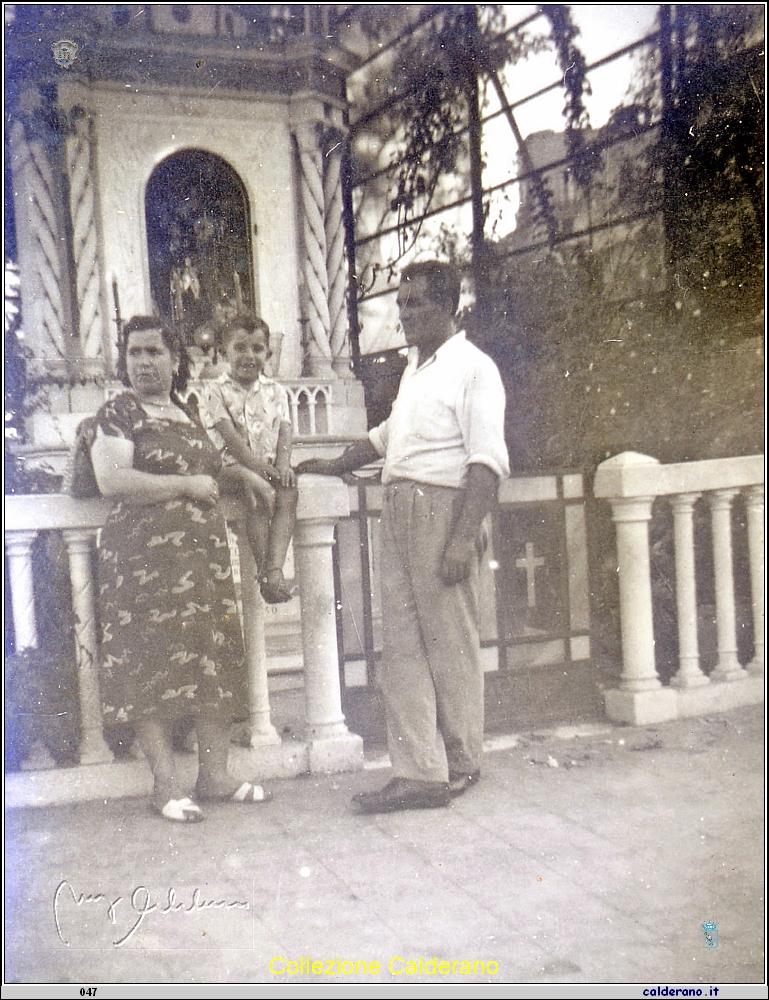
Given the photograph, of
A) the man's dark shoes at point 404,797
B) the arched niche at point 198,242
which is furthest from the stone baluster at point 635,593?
the arched niche at point 198,242

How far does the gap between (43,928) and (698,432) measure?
2.52 m

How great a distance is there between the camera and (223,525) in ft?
7.27

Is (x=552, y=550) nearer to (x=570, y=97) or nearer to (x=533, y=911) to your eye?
(x=533, y=911)

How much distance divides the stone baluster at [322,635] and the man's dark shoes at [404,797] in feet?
0.47

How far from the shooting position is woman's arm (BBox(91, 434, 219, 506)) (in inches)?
84.9

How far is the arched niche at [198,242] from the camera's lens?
2.15 m

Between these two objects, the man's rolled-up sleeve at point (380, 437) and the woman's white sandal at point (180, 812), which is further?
the man's rolled-up sleeve at point (380, 437)

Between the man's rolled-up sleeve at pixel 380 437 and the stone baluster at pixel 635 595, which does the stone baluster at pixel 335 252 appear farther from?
the stone baluster at pixel 635 595

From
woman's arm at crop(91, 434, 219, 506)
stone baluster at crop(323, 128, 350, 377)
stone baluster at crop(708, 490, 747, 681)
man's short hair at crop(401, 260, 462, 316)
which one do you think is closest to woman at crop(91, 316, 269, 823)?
woman's arm at crop(91, 434, 219, 506)

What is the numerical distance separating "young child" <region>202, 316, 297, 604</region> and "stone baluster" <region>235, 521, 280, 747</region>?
0.03 metres

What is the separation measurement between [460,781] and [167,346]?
1578mm

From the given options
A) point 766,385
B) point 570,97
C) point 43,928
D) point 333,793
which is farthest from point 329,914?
point 570,97
